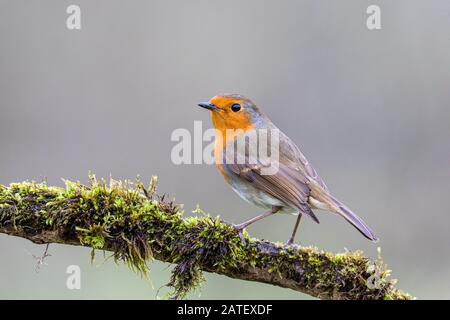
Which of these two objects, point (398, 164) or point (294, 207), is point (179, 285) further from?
point (398, 164)

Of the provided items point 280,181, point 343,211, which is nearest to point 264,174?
point 280,181

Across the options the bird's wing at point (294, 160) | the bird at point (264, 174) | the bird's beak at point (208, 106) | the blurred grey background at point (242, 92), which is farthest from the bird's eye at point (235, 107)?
the blurred grey background at point (242, 92)

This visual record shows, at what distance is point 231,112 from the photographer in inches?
203

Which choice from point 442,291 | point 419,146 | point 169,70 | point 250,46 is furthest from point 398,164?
point 169,70

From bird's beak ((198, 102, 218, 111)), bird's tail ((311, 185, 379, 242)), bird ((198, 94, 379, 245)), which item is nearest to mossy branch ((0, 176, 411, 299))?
bird ((198, 94, 379, 245))

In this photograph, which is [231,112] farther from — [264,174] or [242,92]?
[242,92]

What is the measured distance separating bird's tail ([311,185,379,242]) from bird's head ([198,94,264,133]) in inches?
39.6

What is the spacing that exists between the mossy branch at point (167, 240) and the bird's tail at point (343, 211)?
0.56m

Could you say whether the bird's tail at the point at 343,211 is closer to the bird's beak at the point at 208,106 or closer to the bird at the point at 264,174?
the bird at the point at 264,174

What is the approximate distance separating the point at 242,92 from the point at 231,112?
160 inches

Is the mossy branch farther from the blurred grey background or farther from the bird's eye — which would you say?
the blurred grey background

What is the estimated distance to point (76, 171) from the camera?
8297mm

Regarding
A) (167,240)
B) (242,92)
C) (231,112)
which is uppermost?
(242,92)

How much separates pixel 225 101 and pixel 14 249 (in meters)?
3.54
